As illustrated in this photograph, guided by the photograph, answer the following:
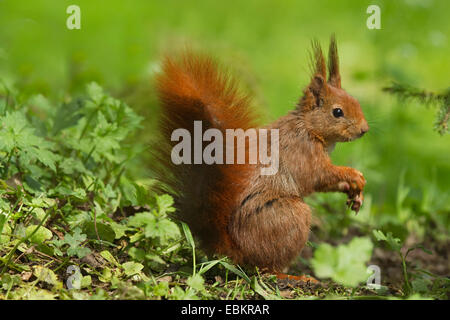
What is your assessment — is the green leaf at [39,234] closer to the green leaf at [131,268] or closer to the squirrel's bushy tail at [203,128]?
the green leaf at [131,268]

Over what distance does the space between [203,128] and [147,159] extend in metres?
0.37

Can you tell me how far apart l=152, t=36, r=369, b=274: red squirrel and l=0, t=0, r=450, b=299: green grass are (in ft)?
0.35

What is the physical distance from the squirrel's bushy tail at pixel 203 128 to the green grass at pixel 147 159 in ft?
0.34

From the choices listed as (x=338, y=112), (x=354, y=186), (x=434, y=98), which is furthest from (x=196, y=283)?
(x=434, y=98)

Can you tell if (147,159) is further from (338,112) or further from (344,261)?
(344,261)

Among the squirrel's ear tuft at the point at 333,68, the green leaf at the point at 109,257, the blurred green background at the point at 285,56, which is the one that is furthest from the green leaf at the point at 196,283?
the blurred green background at the point at 285,56

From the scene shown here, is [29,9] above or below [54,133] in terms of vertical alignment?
above

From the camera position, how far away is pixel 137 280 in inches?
80.7

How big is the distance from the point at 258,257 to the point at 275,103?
3.02 metres

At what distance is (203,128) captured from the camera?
6.64 ft

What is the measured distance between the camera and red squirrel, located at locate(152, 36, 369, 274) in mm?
2062

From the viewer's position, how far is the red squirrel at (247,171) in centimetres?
206

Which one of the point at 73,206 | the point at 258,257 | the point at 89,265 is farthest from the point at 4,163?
the point at 258,257
